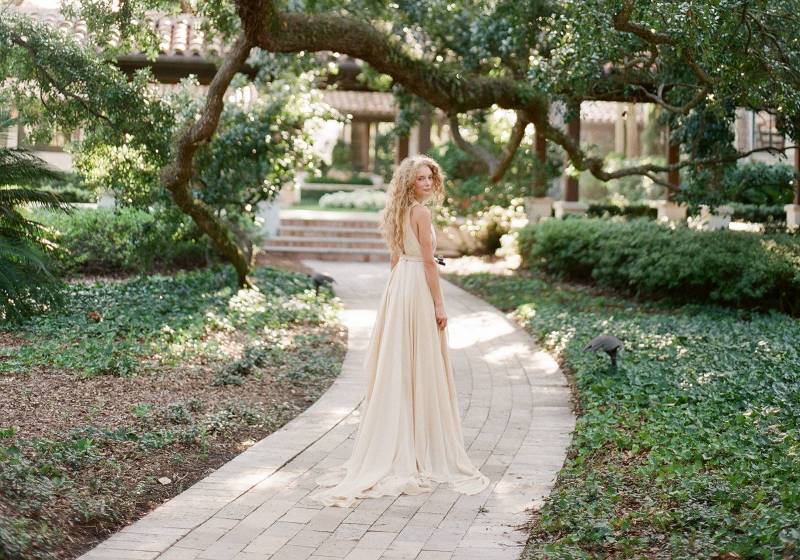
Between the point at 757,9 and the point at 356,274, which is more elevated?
the point at 757,9

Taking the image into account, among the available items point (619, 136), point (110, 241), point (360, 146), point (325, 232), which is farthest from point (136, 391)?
point (360, 146)

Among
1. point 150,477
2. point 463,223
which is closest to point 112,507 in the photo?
point 150,477

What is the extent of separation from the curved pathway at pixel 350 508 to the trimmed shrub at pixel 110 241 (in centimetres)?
556

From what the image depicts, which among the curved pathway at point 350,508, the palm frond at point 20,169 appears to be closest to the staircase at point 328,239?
the palm frond at point 20,169

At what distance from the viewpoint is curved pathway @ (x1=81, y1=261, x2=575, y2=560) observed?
4777 mm

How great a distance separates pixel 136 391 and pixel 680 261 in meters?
7.16

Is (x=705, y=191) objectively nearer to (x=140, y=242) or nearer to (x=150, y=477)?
(x=140, y=242)

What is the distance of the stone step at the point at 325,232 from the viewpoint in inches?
805

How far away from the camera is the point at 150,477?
19.1 feet

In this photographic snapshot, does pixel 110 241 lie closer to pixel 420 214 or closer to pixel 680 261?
pixel 680 261

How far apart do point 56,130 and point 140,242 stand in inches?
109

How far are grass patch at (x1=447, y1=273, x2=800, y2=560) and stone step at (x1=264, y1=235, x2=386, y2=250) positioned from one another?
9.50 m

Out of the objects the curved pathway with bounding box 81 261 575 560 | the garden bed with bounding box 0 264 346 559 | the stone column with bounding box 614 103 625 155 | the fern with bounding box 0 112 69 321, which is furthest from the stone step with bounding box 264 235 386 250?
the stone column with bounding box 614 103 625 155

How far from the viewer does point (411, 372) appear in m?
6.03
